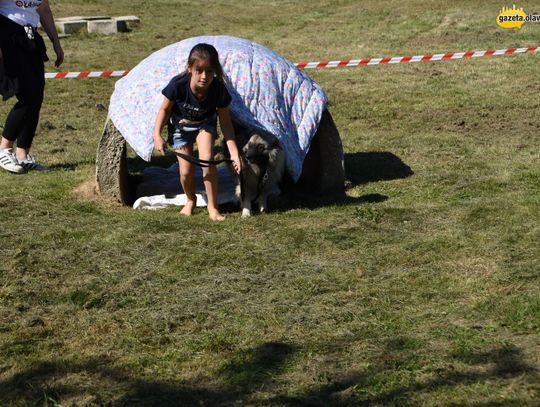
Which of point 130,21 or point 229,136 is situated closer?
point 229,136

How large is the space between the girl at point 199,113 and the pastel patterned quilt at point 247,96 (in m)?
0.25

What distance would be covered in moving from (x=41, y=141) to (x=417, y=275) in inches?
234

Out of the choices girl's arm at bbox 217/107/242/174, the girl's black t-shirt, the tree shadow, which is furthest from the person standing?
the tree shadow

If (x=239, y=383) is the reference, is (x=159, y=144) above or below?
above

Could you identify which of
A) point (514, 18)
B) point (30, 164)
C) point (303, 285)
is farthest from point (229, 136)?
point (514, 18)

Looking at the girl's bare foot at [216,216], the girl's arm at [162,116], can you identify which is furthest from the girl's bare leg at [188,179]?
the girl's arm at [162,116]

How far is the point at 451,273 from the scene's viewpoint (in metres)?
5.98

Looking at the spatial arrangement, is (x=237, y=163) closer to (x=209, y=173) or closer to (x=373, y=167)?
(x=209, y=173)

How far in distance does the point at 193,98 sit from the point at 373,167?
255cm

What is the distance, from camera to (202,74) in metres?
7.02

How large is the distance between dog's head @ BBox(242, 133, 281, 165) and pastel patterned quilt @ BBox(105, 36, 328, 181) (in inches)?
2.9

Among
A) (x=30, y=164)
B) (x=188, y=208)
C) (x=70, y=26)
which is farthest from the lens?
(x=70, y=26)

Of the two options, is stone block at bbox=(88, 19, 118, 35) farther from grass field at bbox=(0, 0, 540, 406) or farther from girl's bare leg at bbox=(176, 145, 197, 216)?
girl's bare leg at bbox=(176, 145, 197, 216)

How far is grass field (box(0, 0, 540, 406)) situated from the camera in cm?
450
